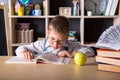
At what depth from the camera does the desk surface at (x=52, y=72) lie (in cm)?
101

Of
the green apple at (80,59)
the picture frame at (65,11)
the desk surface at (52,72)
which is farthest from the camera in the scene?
the picture frame at (65,11)

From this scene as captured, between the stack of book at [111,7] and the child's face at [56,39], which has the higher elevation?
the stack of book at [111,7]

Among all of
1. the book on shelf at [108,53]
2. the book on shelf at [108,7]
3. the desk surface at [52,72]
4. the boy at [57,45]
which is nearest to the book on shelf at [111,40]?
the book on shelf at [108,53]

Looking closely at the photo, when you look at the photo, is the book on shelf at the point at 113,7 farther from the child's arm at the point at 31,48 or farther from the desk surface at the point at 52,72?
the desk surface at the point at 52,72

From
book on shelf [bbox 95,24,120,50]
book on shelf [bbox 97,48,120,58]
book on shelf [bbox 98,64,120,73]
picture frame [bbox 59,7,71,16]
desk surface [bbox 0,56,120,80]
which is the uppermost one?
picture frame [bbox 59,7,71,16]

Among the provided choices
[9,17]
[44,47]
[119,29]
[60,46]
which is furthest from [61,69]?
[9,17]

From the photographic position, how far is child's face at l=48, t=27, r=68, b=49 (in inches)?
63.9

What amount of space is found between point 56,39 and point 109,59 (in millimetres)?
639

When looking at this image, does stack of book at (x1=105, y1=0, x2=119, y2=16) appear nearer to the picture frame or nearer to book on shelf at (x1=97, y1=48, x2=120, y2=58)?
the picture frame

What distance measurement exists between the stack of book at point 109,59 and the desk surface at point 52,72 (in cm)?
2

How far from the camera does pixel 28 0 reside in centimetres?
303

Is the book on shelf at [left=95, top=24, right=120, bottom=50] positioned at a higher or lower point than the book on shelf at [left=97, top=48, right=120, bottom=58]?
higher

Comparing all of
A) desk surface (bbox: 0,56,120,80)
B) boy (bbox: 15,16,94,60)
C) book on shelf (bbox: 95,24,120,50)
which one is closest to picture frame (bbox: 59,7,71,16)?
boy (bbox: 15,16,94,60)

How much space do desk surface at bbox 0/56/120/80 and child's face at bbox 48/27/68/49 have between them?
377mm
